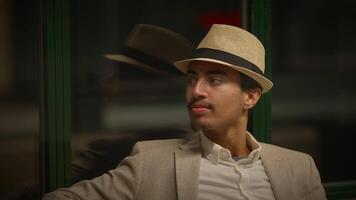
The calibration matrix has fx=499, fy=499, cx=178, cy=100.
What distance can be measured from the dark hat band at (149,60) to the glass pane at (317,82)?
0.58m

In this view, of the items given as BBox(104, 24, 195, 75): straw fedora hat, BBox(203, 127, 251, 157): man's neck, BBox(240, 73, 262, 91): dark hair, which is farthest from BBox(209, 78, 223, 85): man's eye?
BBox(104, 24, 195, 75): straw fedora hat

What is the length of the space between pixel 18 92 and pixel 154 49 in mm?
661

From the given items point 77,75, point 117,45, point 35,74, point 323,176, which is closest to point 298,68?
point 323,176

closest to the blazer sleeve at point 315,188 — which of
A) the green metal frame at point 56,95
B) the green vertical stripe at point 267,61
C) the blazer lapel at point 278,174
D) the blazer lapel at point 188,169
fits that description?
the blazer lapel at point 278,174

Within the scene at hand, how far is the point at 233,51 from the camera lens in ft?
6.56

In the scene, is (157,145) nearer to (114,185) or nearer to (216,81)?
(114,185)

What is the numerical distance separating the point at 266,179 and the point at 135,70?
0.80 m

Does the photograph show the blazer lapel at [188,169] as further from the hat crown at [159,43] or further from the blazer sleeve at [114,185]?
the hat crown at [159,43]

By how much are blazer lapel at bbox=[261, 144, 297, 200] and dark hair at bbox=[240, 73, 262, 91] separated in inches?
12.3

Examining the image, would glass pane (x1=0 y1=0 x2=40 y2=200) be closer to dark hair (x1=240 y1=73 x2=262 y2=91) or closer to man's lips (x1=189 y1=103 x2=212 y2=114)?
man's lips (x1=189 y1=103 x2=212 y2=114)

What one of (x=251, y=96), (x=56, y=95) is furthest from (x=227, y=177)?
(x=56, y=95)

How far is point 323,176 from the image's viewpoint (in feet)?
9.23

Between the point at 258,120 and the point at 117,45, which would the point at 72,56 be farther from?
the point at 258,120

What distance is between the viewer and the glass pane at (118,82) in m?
2.33
